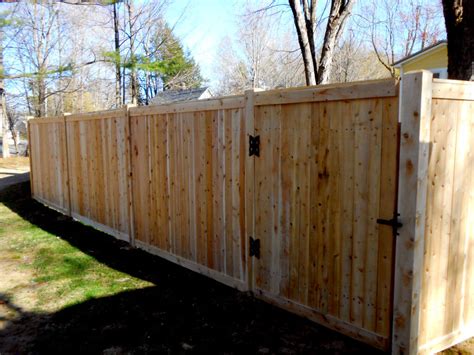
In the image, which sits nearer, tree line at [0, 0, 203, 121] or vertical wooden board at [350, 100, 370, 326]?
vertical wooden board at [350, 100, 370, 326]

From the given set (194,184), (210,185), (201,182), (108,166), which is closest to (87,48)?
(108,166)

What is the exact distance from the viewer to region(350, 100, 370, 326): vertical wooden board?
122 inches

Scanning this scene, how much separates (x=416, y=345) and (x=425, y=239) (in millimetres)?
742

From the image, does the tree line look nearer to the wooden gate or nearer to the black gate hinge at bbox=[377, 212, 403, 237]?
the wooden gate

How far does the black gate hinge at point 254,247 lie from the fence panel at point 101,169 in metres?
2.66

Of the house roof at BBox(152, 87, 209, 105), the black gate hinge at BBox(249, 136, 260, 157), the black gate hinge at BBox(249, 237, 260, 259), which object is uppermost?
the house roof at BBox(152, 87, 209, 105)

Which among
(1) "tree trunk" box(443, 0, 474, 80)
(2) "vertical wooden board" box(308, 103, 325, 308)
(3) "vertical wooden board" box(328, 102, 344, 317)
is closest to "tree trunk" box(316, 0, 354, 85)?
(1) "tree trunk" box(443, 0, 474, 80)

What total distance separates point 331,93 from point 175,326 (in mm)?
2373

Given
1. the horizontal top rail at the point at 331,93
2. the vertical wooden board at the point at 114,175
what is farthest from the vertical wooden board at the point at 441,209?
the vertical wooden board at the point at 114,175

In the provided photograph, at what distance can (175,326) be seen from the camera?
3.65 m

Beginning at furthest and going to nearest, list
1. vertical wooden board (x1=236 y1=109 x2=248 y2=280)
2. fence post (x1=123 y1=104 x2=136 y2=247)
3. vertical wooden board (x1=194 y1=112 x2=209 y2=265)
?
fence post (x1=123 y1=104 x2=136 y2=247) < vertical wooden board (x1=194 y1=112 x2=209 y2=265) < vertical wooden board (x1=236 y1=109 x2=248 y2=280)

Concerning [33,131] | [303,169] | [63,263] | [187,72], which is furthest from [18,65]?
[303,169]

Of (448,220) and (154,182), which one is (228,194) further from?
(448,220)

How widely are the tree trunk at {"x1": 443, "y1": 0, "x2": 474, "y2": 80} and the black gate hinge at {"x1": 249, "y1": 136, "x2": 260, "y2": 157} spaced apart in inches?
91.5
